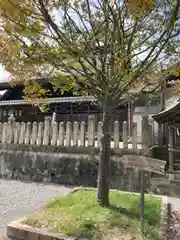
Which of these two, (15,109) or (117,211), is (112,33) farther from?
(15,109)

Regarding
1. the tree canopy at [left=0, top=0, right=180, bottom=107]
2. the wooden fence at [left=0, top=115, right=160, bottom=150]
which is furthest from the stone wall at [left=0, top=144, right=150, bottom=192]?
the tree canopy at [left=0, top=0, right=180, bottom=107]

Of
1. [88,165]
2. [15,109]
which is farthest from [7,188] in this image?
[15,109]

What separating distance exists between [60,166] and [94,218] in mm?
3299

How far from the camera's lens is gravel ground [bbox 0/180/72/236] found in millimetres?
4012

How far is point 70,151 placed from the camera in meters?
6.52

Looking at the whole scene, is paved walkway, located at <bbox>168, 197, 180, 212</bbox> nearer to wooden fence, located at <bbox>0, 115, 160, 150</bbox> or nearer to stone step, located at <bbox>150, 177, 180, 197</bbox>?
stone step, located at <bbox>150, 177, 180, 197</bbox>

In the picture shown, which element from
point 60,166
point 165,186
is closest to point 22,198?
point 60,166

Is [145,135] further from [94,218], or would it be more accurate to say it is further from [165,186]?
[94,218]

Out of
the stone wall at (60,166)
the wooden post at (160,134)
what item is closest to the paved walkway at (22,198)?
the stone wall at (60,166)

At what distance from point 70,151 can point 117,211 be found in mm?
3028

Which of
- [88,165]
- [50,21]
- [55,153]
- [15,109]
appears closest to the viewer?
[50,21]

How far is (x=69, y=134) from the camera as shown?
6539 mm

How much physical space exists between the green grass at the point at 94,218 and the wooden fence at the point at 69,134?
6.10ft

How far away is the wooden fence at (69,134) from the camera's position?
19.4 ft
